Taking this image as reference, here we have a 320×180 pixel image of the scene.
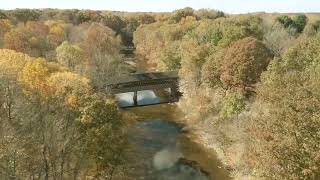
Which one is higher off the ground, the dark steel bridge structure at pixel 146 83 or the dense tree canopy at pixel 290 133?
the dense tree canopy at pixel 290 133

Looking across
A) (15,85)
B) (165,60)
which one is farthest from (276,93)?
(165,60)

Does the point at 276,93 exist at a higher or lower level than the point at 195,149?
higher

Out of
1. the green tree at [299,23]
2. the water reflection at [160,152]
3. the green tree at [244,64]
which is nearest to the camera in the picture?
the water reflection at [160,152]

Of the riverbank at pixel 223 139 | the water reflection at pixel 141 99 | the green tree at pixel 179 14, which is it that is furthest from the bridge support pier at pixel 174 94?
the green tree at pixel 179 14

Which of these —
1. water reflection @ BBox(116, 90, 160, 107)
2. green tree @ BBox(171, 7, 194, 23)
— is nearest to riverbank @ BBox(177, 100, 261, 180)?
water reflection @ BBox(116, 90, 160, 107)

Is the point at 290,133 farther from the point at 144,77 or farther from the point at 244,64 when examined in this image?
the point at 144,77

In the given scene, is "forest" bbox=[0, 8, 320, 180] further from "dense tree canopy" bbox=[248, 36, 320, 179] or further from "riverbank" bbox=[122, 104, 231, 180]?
"riverbank" bbox=[122, 104, 231, 180]

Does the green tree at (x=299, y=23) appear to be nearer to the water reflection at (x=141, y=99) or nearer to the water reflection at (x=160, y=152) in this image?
the water reflection at (x=141, y=99)

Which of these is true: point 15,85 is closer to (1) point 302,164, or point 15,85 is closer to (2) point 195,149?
(2) point 195,149
